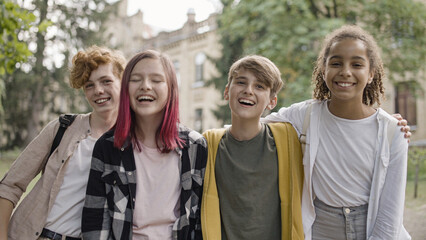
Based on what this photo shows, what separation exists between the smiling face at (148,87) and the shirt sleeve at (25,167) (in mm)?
644

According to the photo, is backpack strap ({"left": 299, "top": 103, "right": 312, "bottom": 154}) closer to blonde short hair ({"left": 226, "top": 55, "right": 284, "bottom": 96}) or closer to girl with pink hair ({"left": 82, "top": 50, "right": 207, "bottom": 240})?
blonde short hair ({"left": 226, "top": 55, "right": 284, "bottom": 96})

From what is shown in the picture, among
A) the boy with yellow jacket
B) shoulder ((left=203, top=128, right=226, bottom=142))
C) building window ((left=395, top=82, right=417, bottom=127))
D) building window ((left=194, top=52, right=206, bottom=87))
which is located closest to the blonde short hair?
the boy with yellow jacket

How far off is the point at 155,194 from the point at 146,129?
17.7 inches

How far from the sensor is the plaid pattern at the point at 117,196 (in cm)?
233

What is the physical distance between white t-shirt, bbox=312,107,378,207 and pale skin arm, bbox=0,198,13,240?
6.66 feet

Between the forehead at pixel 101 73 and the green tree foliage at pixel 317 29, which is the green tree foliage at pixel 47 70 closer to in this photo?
the green tree foliage at pixel 317 29

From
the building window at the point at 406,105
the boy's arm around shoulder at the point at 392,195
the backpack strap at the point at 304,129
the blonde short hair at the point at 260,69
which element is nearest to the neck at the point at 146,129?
the blonde short hair at the point at 260,69

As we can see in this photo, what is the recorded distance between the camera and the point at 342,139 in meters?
2.62

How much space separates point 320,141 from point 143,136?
1.21m

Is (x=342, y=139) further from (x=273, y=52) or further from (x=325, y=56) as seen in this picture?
(x=273, y=52)

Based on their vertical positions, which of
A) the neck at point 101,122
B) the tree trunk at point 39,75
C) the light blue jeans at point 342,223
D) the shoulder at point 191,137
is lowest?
the light blue jeans at point 342,223

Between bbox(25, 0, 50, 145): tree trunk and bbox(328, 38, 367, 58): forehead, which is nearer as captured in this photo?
bbox(328, 38, 367, 58): forehead

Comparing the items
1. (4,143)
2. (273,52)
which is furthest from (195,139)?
(4,143)

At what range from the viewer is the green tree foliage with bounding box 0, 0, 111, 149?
20.2 meters
